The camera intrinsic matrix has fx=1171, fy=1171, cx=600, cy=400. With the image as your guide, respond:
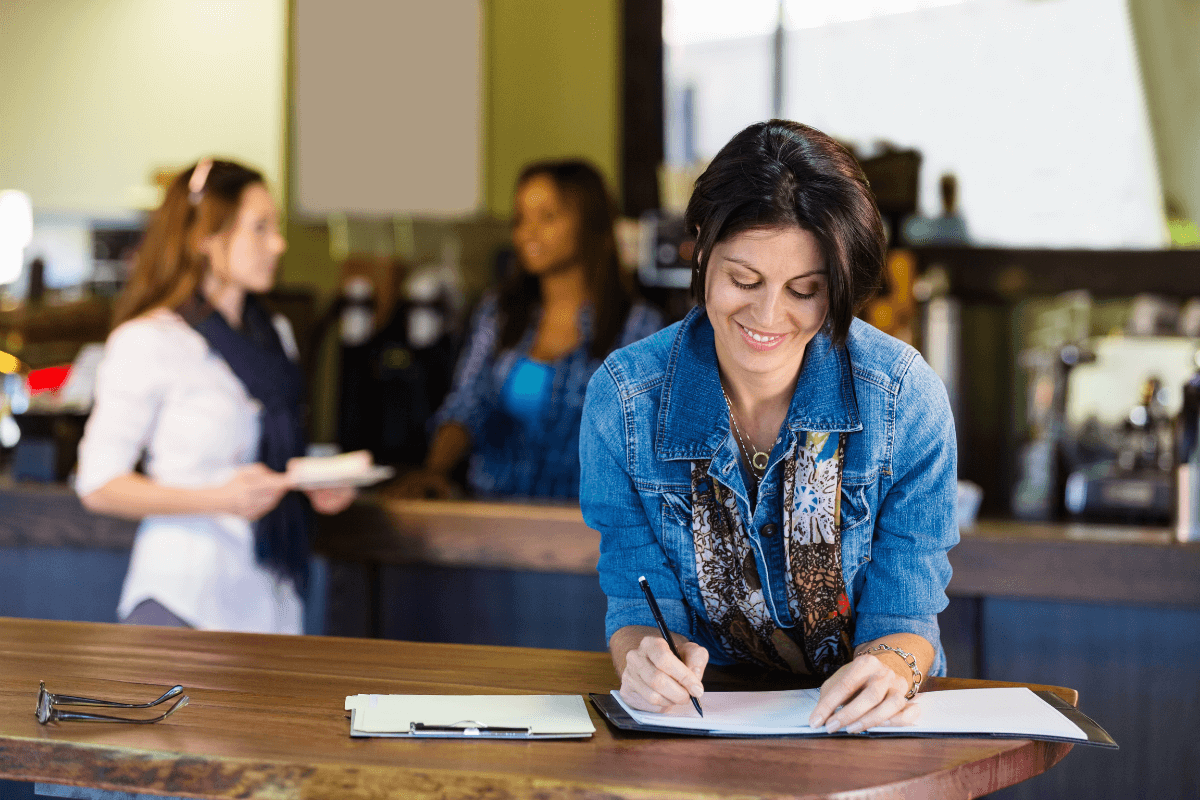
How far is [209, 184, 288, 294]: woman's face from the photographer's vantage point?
2.39 meters

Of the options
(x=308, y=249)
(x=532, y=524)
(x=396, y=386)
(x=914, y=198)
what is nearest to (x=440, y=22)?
(x=308, y=249)

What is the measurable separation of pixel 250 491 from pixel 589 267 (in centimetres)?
130

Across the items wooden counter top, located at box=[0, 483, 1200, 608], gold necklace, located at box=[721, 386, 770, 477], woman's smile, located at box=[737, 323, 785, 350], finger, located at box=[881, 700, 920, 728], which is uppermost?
woman's smile, located at box=[737, 323, 785, 350]

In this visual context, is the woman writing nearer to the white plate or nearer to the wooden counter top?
the white plate

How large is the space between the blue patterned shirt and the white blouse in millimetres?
913

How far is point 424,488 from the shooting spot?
2.95m

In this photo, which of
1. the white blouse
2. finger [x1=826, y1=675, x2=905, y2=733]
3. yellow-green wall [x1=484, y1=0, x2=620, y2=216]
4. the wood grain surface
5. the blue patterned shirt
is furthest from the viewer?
yellow-green wall [x1=484, y1=0, x2=620, y2=216]

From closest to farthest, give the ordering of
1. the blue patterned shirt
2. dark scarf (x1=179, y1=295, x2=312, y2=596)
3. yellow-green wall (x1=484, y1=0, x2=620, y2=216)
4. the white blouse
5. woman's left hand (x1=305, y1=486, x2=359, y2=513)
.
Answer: the white blouse < dark scarf (x1=179, y1=295, x2=312, y2=596) < woman's left hand (x1=305, y1=486, x2=359, y2=513) < the blue patterned shirt < yellow-green wall (x1=484, y1=0, x2=620, y2=216)

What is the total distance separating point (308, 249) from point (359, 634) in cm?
240

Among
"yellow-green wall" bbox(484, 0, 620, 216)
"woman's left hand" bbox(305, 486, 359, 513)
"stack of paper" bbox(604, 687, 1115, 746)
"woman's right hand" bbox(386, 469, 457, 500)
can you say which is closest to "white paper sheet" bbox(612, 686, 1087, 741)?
"stack of paper" bbox(604, 687, 1115, 746)

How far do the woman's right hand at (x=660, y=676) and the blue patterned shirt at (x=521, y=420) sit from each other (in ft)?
6.08

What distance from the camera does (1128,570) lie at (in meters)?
2.36

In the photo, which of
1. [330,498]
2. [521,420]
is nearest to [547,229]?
[521,420]

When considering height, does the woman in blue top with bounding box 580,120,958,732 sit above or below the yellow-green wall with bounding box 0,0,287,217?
below
